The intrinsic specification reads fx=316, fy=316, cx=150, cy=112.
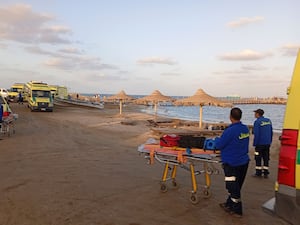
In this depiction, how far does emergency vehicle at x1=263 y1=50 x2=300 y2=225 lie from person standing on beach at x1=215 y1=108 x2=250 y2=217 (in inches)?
73.4

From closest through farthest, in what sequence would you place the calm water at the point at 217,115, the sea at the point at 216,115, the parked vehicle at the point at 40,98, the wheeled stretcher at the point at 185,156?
the wheeled stretcher at the point at 185,156 → the parked vehicle at the point at 40,98 → the sea at the point at 216,115 → the calm water at the point at 217,115

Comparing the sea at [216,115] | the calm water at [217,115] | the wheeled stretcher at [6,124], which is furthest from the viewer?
the calm water at [217,115]

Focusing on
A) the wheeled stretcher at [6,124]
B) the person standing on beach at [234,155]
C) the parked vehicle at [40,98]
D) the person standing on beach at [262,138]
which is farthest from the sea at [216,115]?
the person standing on beach at [234,155]

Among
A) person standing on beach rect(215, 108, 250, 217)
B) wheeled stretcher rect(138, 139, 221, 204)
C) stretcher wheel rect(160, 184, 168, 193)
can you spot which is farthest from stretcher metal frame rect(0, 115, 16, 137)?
person standing on beach rect(215, 108, 250, 217)

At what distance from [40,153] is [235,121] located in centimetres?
756

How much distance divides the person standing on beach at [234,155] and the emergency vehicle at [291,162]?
1.87 metres

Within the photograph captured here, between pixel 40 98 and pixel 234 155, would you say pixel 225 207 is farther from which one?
pixel 40 98

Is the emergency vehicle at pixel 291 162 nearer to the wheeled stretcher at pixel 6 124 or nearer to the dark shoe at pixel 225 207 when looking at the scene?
the dark shoe at pixel 225 207

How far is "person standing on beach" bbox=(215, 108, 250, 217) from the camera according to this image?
536 centimetres

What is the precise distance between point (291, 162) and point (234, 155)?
2.05 m

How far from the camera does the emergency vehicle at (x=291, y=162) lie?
10.8 feet

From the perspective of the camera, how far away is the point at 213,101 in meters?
20.0

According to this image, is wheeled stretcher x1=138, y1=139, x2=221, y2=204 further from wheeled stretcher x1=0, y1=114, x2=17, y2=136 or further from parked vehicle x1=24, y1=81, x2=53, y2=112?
parked vehicle x1=24, y1=81, x2=53, y2=112

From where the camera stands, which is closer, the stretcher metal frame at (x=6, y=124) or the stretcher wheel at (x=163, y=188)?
the stretcher wheel at (x=163, y=188)
